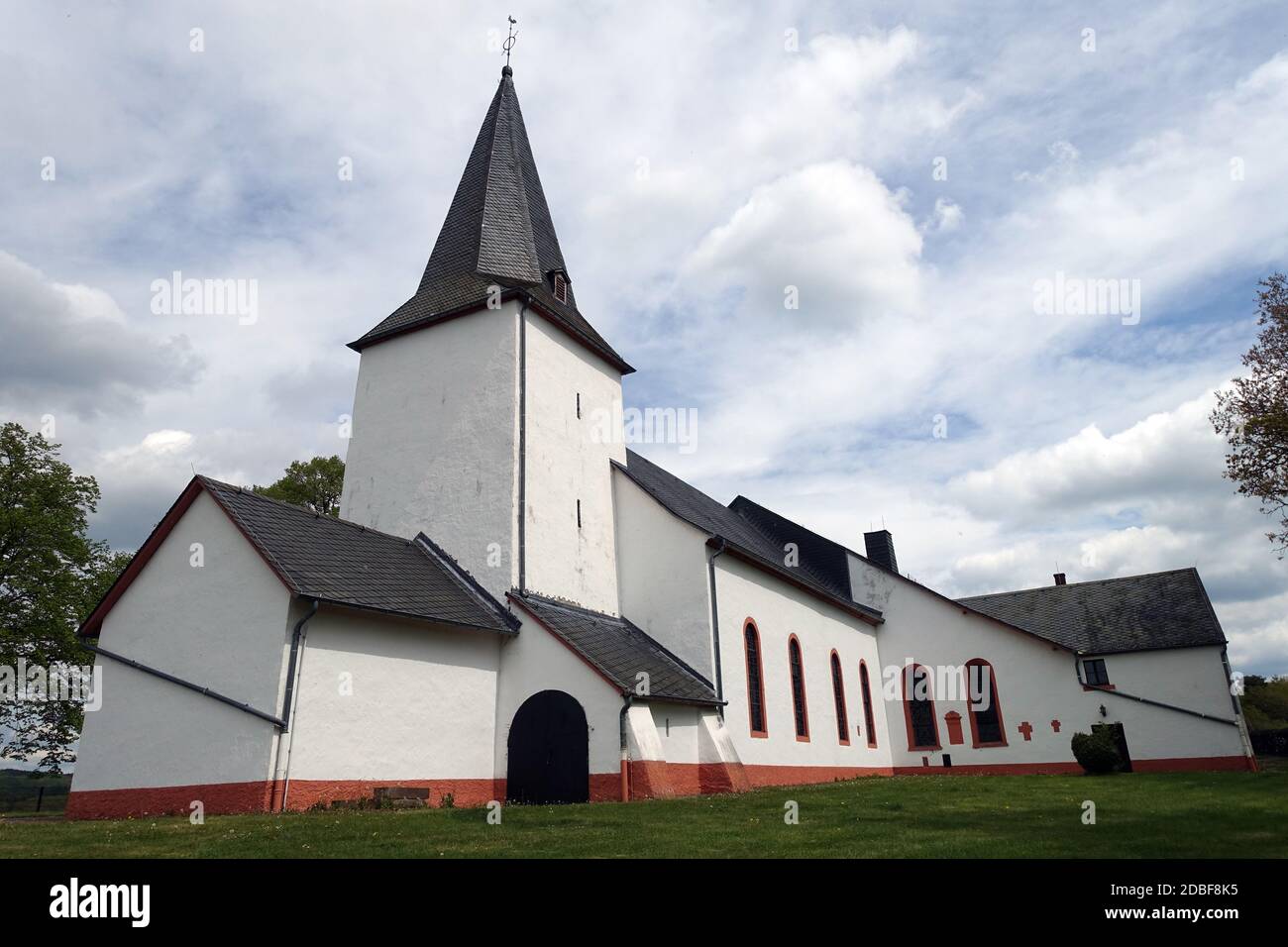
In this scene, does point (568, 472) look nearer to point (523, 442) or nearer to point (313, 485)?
point (523, 442)

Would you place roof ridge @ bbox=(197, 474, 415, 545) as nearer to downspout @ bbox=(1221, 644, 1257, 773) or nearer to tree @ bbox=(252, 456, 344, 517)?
tree @ bbox=(252, 456, 344, 517)

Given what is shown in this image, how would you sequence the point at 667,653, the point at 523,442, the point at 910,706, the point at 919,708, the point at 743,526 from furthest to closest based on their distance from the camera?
the point at 743,526 < the point at 910,706 < the point at 919,708 < the point at 667,653 < the point at 523,442

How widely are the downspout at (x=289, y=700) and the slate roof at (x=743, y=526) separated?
10.5 metres

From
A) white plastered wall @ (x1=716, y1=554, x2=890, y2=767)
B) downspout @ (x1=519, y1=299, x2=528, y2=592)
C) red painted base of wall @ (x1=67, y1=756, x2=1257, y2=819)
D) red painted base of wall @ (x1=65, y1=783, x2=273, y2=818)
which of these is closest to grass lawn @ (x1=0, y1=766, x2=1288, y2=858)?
red painted base of wall @ (x1=65, y1=783, x2=273, y2=818)

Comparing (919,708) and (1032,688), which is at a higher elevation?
(1032,688)

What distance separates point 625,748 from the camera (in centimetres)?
1609

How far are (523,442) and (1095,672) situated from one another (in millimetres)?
23800

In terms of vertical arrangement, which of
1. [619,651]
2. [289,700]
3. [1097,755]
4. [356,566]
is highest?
[356,566]

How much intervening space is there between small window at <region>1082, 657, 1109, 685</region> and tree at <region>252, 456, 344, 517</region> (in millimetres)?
29997

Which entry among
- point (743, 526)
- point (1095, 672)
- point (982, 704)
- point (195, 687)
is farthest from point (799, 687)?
point (195, 687)

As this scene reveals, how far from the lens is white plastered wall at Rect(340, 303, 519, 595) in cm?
1950
